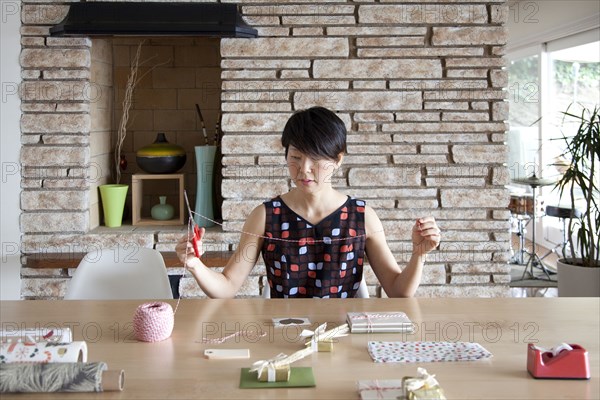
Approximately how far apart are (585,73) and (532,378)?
5572 millimetres

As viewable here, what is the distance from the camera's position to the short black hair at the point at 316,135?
210 cm

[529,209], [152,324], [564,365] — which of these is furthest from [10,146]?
[529,209]

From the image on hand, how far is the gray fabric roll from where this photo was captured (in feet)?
4.49

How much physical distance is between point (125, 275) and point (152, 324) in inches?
28.6

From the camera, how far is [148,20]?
335 centimetres

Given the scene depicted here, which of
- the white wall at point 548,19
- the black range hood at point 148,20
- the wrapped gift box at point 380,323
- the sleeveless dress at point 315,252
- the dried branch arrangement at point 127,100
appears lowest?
the wrapped gift box at point 380,323

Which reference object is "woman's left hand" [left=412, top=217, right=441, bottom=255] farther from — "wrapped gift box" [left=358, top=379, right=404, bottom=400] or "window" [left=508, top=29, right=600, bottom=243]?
"window" [left=508, top=29, right=600, bottom=243]

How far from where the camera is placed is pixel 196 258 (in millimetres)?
1995

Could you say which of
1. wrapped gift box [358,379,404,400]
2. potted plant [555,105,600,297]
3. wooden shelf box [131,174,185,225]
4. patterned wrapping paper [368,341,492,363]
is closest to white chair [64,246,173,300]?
patterned wrapping paper [368,341,492,363]

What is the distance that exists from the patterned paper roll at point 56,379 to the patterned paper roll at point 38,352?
60mm

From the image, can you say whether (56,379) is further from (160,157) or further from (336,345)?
(160,157)

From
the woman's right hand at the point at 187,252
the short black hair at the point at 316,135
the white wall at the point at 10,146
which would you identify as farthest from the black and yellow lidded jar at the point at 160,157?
the woman's right hand at the point at 187,252

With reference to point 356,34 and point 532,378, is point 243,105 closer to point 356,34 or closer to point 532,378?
point 356,34

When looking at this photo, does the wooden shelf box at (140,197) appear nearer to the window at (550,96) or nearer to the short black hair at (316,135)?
the short black hair at (316,135)
